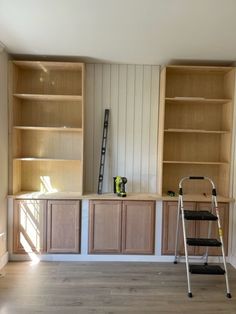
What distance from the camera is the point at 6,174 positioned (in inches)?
139

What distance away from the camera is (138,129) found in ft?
12.7

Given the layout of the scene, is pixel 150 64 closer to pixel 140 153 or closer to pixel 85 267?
pixel 140 153

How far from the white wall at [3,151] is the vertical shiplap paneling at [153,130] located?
72.5 inches

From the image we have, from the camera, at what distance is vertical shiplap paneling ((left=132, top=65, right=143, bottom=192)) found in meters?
3.84

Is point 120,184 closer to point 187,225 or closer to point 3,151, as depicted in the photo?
point 187,225

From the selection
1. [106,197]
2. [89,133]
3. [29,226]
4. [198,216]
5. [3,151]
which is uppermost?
[89,133]

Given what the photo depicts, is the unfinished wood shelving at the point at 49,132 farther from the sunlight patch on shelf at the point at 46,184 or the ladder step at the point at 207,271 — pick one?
the ladder step at the point at 207,271

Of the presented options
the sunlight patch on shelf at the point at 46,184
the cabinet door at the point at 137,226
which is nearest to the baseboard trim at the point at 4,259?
the sunlight patch on shelf at the point at 46,184

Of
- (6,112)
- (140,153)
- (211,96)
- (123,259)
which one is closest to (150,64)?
(211,96)

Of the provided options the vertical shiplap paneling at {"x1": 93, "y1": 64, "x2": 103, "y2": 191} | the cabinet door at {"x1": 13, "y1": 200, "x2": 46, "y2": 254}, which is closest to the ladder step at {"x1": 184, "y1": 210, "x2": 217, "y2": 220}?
the vertical shiplap paneling at {"x1": 93, "y1": 64, "x2": 103, "y2": 191}

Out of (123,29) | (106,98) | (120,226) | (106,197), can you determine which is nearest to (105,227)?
(120,226)

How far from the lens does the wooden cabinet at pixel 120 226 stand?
3.56 m

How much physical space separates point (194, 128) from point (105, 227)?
5.77 feet

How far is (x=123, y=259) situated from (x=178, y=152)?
1568 mm
